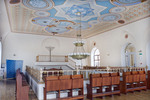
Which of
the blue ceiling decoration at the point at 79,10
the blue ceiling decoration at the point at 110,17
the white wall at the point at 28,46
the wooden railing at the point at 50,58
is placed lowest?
the wooden railing at the point at 50,58

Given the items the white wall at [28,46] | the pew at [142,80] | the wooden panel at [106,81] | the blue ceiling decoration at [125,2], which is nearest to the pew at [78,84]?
the wooden panel at [106,81]

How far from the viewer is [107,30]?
12.1 metres

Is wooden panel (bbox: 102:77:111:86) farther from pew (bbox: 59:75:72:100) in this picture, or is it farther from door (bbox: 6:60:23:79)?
door (bbox: 6:60:23:79)

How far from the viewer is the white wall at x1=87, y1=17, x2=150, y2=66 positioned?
8653mm

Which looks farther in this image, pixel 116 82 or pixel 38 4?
pixel 38 4

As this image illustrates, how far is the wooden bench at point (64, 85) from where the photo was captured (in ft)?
14.5

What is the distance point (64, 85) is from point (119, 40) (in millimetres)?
7687

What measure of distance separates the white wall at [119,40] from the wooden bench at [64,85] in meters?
5.67

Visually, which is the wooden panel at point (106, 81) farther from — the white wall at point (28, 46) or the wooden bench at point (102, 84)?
the white wall at point (28, 46)

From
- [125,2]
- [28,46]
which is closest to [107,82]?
[125,2]

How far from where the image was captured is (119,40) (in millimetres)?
10859

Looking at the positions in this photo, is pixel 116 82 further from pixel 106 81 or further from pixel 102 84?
pixel 102 84

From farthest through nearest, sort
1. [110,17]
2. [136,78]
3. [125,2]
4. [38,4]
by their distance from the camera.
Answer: [110,17], [38,4], [125,2], [136,78]

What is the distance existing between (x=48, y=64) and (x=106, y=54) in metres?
5.57
